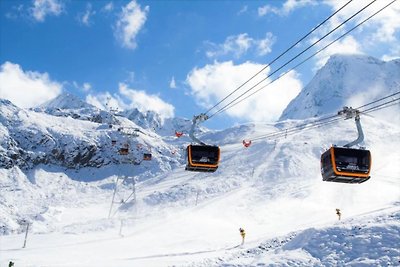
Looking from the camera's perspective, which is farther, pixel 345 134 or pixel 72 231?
pixel 345 134

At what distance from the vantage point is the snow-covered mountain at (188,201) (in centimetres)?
2900

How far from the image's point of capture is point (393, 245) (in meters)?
24.8

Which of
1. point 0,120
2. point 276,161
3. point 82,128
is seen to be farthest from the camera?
point 82,128

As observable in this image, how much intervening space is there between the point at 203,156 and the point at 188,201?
44.1 meters

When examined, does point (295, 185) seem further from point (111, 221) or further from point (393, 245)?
point (393, 245)

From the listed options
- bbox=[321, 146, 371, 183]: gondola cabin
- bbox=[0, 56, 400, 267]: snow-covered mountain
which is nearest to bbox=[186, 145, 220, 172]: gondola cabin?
bbox=[321, 146, 371, 183]: gondola cabin

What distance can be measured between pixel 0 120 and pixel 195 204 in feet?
245

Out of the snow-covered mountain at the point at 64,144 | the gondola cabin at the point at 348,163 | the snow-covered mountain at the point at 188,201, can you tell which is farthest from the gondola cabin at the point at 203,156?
the snow-covered mountain at the point at 64,144

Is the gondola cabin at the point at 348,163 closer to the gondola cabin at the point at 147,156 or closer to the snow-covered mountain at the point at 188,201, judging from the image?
the snow-covered mountain at the point at 188,201

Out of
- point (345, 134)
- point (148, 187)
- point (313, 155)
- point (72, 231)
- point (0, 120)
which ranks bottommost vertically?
point (72, 231)

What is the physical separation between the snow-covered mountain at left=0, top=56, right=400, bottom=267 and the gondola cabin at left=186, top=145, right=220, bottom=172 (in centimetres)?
657

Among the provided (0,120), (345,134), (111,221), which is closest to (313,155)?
(345,134)

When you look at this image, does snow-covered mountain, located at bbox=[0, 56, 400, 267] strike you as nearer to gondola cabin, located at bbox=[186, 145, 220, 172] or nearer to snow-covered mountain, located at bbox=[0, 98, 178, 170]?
snow-covered mountain, located at bbox=[0, 98, 178, 170]

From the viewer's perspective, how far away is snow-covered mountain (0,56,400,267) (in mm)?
29000
